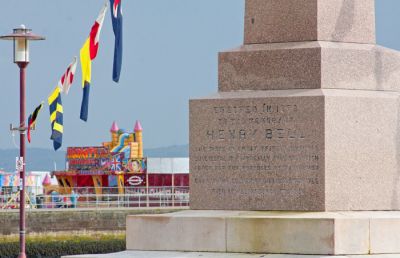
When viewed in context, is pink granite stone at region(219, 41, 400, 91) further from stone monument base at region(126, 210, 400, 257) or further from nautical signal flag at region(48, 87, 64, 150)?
nautical signal flag at region(48, 87, 64, 150)

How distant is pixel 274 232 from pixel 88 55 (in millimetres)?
7385

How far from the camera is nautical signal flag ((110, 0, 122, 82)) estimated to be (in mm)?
20188

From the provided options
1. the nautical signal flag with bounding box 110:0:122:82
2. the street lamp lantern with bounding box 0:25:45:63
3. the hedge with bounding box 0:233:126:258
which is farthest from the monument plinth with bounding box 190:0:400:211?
the hedge with bounding box 0:233:126:258

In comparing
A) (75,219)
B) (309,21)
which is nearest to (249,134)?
(309,21)

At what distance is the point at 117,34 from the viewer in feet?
66.5

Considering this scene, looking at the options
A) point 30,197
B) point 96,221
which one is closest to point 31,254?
point 96,221

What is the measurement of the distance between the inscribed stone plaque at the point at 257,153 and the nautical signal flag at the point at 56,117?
38.3 feet

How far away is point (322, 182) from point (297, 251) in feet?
3.36

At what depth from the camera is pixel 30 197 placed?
211 ft

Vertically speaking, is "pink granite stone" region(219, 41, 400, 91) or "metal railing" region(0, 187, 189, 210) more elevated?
"pink granite stone" region(219, 41, 400, 91)

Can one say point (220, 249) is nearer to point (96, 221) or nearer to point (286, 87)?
point (286, 87)

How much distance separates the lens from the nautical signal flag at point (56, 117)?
2975 cm

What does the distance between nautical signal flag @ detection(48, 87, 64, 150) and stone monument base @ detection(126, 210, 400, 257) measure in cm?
1207

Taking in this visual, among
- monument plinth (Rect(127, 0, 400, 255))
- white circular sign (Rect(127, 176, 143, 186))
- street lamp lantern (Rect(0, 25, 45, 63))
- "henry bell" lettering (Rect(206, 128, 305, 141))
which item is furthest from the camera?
white circular sign (Rect(127, 176, 143, 186))
